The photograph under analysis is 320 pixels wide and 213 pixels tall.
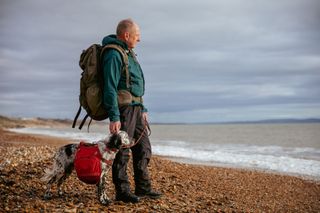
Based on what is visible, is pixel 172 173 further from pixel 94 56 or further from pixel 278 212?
pixel 94 56

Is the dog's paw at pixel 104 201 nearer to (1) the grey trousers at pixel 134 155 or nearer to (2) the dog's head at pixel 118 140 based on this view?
(1) the grey trousers at pixel 134 155

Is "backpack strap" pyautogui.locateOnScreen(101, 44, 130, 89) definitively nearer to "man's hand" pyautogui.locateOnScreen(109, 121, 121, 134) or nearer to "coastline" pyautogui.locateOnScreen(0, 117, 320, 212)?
"man's hand" pyautogui.locateOnScreen(109, 121, 121, 134)

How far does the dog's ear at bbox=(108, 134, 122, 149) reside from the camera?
212 inches

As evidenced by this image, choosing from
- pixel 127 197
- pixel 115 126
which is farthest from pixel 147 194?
pixel 115 126

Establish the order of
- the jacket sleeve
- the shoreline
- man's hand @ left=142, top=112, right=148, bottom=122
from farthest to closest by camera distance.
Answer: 1. man's hand @ left=142, top=112, right=148, bottom=122
2. the shoreline
3. the jacket sleeve

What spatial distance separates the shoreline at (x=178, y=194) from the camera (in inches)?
218

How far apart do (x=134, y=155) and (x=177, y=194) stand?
171 cm

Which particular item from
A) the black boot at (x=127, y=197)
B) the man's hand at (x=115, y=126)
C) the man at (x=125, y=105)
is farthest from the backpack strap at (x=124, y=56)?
the black boot at (x=127, y=197)

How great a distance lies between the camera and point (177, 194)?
7324 millimetres

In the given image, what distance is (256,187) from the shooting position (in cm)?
1084

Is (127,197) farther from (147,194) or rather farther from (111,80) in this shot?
(111,80)

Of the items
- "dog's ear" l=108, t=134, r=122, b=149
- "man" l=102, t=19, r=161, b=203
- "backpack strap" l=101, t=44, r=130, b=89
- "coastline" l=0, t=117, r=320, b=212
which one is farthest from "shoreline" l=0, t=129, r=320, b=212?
"backpack strap" l=101, t=44, r=130, b=89

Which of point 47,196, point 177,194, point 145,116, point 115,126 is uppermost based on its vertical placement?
point 145,116

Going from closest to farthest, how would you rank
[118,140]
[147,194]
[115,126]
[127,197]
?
[115,126], [118,140], [127,197], [147,194]
